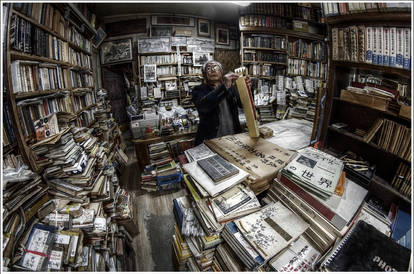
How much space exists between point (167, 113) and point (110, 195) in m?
1.80

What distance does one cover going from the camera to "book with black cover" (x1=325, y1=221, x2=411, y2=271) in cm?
70

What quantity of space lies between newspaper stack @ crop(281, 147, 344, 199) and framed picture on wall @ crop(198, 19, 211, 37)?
14.7 ft

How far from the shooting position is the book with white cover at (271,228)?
0.78 meters

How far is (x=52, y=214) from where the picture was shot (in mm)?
1232

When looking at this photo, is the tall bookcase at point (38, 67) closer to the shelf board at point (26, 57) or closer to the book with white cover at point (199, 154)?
the shelf board at point (26, 57)

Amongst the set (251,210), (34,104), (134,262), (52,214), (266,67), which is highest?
(266,67)

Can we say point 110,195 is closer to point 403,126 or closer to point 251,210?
point 251,210

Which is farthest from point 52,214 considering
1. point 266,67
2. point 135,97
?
point 266,67

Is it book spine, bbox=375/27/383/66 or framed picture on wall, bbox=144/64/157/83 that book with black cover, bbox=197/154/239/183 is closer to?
book spine, bbox=375/27/383/66

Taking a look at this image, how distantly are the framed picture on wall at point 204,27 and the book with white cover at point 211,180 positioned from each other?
14.7ft

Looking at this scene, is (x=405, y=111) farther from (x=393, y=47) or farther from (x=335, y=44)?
(x=335, y=44)

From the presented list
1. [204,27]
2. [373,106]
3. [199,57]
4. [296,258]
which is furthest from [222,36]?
[296,258]

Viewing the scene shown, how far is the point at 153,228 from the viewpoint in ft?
6.81

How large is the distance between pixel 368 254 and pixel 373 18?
137cm
